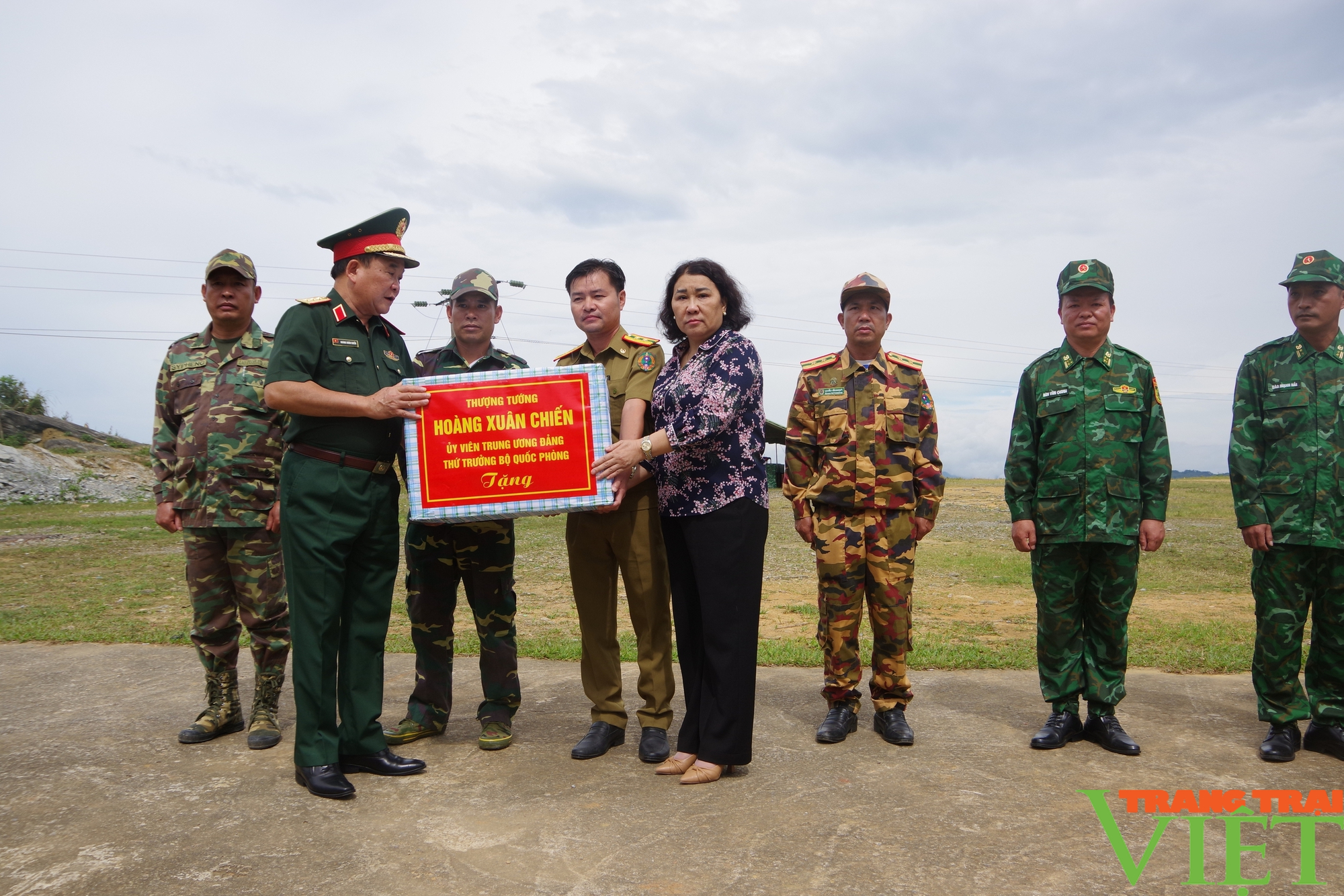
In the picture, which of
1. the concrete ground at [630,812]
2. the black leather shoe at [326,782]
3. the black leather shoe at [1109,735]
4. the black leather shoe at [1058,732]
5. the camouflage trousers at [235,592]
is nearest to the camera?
the concrete ground at [630,812]

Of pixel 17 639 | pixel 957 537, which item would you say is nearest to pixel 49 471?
pixel 17 639

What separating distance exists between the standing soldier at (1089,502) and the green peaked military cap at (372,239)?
10.9 ft

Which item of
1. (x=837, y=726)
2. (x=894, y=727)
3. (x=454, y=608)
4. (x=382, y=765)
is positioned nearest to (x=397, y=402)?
(x=454, y=608)

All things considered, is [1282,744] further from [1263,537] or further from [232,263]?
[232,263]

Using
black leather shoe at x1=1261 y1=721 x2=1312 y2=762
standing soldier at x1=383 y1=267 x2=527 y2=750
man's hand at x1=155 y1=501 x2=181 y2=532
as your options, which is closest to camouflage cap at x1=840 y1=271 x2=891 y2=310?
standing soldier at x1=383 y1=267 x2=527 y2=750

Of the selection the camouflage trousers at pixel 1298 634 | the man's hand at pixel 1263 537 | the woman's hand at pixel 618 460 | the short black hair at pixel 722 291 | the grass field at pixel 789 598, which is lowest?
the grass field at pixel 789 598

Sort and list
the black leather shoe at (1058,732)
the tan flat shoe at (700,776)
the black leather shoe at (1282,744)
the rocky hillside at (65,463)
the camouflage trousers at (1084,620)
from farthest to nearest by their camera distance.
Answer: the rocky hillside at (65,463)
the camouflage trousers at (1084,620)
the black leather shoe at (1058,732)
the black leather shoe at (1282,744)
the tan flat shoe at (700,776)

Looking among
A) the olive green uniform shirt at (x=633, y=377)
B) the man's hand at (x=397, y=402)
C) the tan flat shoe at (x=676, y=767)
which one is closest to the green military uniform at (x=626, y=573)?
the olive green uniform shirt at (x=633, y=377)

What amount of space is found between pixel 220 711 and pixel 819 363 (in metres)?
3.72

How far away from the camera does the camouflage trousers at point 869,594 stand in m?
4.54

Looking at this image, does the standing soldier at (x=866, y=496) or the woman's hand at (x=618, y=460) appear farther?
the standing soldier at (x=866, y=496)

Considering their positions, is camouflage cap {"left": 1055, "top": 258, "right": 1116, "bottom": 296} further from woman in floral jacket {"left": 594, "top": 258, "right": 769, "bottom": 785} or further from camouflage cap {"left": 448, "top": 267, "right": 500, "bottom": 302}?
camouflage cap {"left": 448, "top": 267, "right": 500, "bottom": 302}

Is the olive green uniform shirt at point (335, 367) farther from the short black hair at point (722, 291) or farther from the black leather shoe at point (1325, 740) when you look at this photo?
the black leather shoe at point (1325, 740)

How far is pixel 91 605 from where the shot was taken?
950 centimetres
